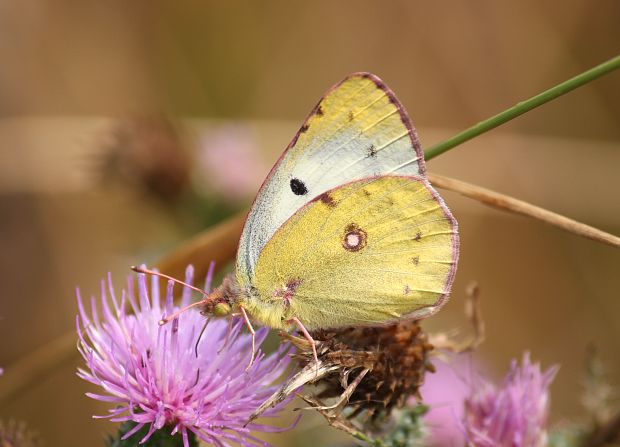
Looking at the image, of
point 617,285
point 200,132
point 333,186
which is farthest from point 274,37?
point 333,186

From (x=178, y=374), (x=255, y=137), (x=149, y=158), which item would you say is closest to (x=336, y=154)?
(x=178, y=374)

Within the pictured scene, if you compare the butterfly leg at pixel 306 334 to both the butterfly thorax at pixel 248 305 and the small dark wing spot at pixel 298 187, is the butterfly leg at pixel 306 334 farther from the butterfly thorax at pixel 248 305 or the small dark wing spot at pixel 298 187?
the small dark wing spot at pixel 298 187

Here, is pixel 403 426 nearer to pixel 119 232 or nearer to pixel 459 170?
pixel 459 170

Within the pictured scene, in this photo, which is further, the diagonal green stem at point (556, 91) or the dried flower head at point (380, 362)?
the dried flower head at point (380, 362)

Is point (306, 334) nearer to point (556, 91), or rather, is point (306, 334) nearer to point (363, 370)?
point (363, 370)

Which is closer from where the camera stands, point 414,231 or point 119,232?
point 414,231

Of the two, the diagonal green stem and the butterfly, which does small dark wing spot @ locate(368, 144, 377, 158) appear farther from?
the diagonal green stem

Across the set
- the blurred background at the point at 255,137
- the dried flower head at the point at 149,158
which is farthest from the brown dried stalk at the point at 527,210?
the dried flower head at the point at 149,158

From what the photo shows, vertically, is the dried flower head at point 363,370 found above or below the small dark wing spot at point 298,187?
below

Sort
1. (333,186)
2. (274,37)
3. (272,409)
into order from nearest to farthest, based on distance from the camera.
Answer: (272,409) < (333,186) < (274,37)
